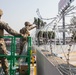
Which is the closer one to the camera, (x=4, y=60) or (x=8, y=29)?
(x=8, y=29)

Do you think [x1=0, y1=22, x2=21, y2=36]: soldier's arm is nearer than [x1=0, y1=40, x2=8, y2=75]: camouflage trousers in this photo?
Yes

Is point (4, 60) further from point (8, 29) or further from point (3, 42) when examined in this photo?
point (8, 29)

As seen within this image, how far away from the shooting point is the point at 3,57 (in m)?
5.80

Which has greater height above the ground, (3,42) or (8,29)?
(8,29)

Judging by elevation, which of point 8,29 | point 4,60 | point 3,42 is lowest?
point 4,60

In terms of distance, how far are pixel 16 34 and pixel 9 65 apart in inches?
48.2

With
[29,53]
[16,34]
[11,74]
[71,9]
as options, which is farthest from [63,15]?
[11,74]

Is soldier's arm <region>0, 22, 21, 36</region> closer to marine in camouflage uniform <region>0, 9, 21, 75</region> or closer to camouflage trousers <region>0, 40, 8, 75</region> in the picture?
marine in camouflage uniform <region>0, 9, 21, 75</region>

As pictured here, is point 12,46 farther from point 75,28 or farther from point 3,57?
point 75,28

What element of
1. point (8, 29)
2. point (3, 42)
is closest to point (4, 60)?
point (3, 42)

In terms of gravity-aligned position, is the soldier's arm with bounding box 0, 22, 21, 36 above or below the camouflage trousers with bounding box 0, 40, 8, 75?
above

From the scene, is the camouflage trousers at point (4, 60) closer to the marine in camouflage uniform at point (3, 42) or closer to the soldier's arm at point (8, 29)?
the marine in camouflage uniform at point (3, 42)

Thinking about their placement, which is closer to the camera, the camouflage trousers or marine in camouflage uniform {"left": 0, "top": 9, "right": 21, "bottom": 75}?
marine in camouflage uniform {"left": 0, "top": 9, "right": 21, "bottom": 75}

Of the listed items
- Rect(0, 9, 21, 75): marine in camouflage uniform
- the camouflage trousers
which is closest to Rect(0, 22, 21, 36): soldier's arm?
Rect(0, 9, 21, 75): marine in camouflage uniform
